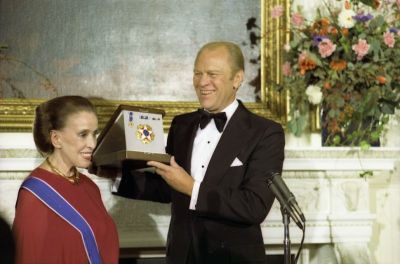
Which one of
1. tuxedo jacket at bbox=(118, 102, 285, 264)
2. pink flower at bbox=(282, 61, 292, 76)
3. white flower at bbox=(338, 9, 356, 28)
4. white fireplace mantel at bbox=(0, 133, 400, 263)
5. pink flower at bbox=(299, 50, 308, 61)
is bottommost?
white fireplace mantel at bbox=(0, 133, 400, 263)

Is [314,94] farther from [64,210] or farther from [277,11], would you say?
[64,210]

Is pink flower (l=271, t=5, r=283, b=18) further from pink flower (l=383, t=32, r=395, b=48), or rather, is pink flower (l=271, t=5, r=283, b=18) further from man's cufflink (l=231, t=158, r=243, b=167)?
man's cufflink (l=231, t=158, r=243, b=167)

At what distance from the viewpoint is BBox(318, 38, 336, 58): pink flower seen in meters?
3.84

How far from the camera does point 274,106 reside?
4.14 meters

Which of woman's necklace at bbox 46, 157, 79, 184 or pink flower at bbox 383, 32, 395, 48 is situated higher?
pink flower at bbox 383, 32, 395, 48

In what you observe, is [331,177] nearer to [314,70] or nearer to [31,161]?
[314,70]

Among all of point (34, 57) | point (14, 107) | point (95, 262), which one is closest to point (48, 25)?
point (34, 57)

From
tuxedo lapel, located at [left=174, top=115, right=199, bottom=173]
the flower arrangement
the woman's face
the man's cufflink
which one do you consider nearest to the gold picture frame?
the flower arrangement

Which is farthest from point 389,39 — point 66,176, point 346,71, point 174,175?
point 66,176

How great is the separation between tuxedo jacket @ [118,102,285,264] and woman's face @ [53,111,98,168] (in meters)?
0.33

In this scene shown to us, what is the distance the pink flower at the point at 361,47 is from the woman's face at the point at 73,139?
1.92 m

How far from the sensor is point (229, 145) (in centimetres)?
287

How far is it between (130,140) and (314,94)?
1.71 m

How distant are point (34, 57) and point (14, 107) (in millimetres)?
328
